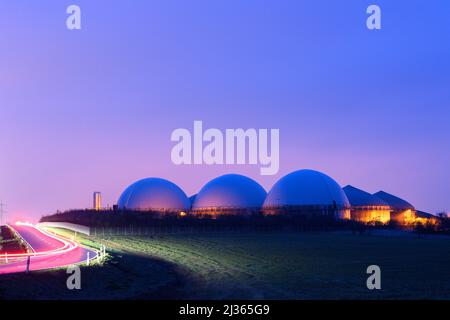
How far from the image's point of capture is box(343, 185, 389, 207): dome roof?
9350 centimetres

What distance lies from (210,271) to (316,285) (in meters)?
5.47

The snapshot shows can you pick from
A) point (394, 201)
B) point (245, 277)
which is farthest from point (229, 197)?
point (245, 277)

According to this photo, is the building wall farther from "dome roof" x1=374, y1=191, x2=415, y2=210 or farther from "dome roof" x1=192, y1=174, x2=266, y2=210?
"dome roof" x1=192, y1=174, x2=266, y2=210

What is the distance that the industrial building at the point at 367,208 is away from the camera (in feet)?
292

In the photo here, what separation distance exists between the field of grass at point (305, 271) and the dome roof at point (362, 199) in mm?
55674

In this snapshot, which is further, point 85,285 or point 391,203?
point 391,203

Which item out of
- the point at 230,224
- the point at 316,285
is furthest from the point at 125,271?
the point at 230,224

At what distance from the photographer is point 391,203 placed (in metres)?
105

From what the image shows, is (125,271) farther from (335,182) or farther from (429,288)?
(335,182)

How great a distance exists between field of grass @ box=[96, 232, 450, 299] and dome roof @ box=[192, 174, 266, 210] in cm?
5283

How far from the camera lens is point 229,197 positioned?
302ft

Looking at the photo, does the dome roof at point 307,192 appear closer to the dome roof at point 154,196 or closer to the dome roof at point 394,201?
the dome roof at point 154,196
